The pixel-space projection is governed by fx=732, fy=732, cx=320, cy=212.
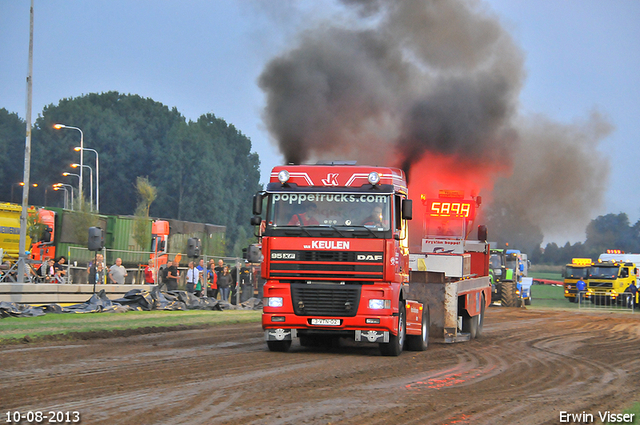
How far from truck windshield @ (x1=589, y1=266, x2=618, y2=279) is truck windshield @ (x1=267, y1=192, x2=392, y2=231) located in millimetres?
32340

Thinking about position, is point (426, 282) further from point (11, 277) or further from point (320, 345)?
Answer: point (11, 277)

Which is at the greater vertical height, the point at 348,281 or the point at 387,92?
the point at 387,92

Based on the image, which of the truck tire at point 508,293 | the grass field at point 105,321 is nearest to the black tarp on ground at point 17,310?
the grass field at point 105,321

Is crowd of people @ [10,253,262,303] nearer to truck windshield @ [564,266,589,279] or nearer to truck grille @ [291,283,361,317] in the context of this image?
truck grille @ [291,283,361,317]

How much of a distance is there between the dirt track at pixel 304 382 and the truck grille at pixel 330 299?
0.81 metres

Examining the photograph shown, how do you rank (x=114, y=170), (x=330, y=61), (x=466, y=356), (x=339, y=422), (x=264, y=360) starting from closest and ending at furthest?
(x=339, y=422) → (x=264, y=360) → (x=466, y=356) → (x=330, y=61) → (x=114, y=170)

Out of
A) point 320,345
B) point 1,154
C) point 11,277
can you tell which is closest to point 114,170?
point 1,154

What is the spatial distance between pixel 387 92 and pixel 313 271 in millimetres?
14639

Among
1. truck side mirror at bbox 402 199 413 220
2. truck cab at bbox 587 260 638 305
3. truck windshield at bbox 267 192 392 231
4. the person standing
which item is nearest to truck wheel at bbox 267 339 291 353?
truck windshield at bbox 267 192 392 231

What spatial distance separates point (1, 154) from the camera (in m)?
92.2

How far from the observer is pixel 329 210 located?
1281 centimetres

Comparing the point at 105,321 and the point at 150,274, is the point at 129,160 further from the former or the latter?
the point at 105,321

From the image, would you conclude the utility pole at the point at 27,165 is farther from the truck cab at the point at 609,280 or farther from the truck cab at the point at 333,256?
the truck cab at the point at 609,280

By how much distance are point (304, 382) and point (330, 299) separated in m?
3.19
